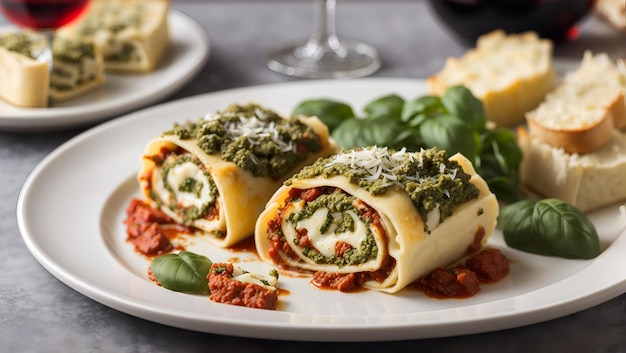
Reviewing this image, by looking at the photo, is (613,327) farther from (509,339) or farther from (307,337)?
(307,337)

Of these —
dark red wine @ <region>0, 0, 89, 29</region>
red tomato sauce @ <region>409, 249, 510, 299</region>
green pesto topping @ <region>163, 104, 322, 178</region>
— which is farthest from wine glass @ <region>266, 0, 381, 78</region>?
red tomato sauce @ <region>409, 249, 510, 299</region>

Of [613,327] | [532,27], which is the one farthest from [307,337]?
[532,27]

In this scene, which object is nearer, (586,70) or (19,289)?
(19,289)

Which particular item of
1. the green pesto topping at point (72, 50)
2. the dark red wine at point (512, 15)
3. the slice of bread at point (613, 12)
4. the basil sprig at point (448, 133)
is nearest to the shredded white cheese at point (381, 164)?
the basil sprig at point (448, 133)

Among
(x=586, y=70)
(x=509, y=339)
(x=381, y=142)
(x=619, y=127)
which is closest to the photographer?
(x=509, y=339)

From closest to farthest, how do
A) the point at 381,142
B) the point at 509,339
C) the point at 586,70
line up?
the point at 509,339 → the point at 381,142 → the point at 586,70

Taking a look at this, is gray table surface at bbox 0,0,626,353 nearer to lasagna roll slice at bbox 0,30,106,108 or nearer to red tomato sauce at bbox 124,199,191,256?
lasagna roll slice at bbox 0,30,106,108

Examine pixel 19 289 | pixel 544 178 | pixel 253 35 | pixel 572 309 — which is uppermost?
pixel 572 309
